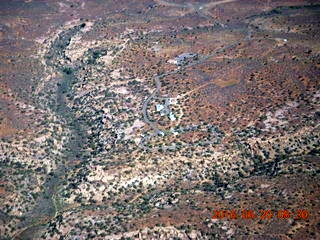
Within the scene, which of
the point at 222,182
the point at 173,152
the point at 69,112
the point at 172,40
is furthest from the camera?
the point at 172,40

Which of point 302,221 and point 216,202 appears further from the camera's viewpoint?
point 216,202

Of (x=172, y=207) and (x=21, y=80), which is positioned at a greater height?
(x=21, y=80)

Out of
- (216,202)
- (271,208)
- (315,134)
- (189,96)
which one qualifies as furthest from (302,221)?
(189,96)

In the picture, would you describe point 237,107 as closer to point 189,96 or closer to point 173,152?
point 189,96

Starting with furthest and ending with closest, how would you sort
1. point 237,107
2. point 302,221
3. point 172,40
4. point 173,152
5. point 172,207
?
1. point 172,40
2. point 237,107
3. point 173,152
4. point 172,207
5. point 302,221
